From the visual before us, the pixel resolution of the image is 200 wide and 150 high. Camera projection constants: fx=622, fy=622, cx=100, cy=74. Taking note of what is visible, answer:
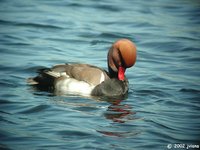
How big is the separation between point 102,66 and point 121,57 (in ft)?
7.03

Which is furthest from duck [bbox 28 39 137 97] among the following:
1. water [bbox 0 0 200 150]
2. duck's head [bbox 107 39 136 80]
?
water [bbox 0 0 200 150]

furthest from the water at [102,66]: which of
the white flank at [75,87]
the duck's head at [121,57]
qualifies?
the duck's head at [121,57]

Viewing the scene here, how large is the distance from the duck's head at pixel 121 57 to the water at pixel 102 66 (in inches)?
20.4

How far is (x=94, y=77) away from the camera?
10.2 meters

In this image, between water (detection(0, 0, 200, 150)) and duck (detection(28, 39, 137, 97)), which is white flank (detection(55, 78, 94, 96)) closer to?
duck (detection(28, 39, 137, 97))

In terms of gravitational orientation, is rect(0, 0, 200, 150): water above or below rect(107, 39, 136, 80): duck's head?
below

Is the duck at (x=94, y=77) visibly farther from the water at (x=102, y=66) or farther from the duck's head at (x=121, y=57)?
the water at (x=102, y=66)

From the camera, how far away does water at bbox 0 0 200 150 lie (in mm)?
8203

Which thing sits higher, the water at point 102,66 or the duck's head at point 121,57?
the duck's head at point 121,57

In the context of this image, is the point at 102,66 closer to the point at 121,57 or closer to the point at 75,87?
the point at 121,57

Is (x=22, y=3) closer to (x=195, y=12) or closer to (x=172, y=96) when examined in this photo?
(x=195, y=12)

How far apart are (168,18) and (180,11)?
123cm

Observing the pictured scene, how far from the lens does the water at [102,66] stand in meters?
8.20

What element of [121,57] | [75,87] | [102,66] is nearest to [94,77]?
[75,87]
